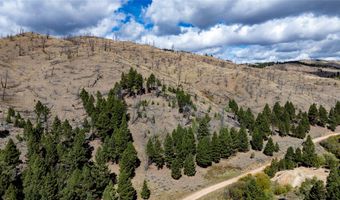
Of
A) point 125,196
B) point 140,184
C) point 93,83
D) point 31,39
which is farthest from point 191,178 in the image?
point 31,39

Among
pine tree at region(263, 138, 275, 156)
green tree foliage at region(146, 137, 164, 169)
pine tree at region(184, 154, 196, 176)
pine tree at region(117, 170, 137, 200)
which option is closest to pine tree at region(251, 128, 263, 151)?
pine tree at region(263, 138, 275, 156)

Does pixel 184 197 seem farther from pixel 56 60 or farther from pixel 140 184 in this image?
pixel 56 60

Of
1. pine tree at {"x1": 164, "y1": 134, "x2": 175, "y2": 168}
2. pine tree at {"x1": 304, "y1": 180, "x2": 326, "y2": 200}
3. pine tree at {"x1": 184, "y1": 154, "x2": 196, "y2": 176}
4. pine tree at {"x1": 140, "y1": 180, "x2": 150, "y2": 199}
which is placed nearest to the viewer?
pine tree at {"x1": 304, "y1": 180, "x2": 326, "y2": 200}

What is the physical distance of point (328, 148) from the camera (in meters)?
98.2

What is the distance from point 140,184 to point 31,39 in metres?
146

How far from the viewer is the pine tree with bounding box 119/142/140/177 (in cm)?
7043

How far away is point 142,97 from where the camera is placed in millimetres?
111625

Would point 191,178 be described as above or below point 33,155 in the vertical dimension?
below

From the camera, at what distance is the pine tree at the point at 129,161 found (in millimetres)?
70431

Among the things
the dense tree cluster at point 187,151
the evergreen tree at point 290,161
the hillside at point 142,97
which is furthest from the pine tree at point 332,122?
the dense tree cluster at point 187,151

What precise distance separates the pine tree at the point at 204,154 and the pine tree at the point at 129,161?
50.6ft

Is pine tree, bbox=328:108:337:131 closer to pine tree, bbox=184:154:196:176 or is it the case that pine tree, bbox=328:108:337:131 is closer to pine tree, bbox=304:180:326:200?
pine tree, bbox=184:154:196:176

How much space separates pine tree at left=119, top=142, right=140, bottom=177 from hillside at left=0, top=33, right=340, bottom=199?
2.89 metres

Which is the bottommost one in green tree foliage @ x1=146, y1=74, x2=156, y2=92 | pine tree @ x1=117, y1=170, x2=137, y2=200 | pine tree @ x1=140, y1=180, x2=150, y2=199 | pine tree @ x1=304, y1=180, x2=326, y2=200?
pine tree @ x1=140, y1=180, x2=150, y2=199
